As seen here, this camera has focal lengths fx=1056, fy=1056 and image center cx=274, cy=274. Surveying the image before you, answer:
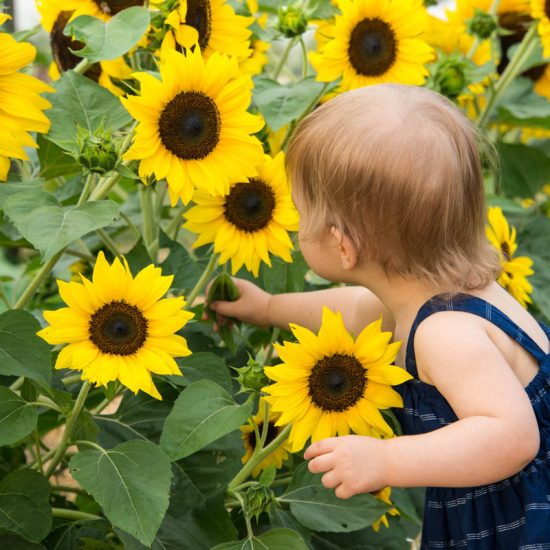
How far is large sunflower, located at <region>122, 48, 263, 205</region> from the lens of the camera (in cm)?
109

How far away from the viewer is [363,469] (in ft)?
3.41

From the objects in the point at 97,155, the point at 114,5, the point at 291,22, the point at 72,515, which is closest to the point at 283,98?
the point at 291,22

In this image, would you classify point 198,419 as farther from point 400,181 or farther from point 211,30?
point 211,30

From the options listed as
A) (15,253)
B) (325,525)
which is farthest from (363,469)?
(15,253)

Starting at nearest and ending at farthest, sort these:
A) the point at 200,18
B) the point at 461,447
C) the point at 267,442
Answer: the point at 461,447 → the point at 200,18 → the point at 267,442

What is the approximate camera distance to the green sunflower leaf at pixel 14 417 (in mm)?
1073

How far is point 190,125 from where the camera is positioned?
112 centimetres

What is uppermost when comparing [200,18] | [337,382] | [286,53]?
[200,18]

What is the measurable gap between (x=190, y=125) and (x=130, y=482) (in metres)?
0.38

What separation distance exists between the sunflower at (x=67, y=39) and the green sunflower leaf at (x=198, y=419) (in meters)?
0.45

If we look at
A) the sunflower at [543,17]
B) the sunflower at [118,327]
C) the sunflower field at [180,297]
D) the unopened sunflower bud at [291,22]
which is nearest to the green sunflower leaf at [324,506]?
the sunflower field at [180,297]

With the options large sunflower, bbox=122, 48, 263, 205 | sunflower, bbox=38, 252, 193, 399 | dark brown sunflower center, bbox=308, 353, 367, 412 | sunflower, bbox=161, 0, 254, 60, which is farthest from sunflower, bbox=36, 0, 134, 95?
dark brown sunflower center, bbox=308, 353, 367, 412

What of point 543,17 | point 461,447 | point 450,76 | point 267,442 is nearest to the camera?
point 461,447

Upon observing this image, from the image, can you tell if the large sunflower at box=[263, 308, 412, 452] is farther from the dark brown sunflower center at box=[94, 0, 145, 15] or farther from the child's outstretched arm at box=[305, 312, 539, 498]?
the dark brown sunflower center at box=[94, 0, 145, 15]
